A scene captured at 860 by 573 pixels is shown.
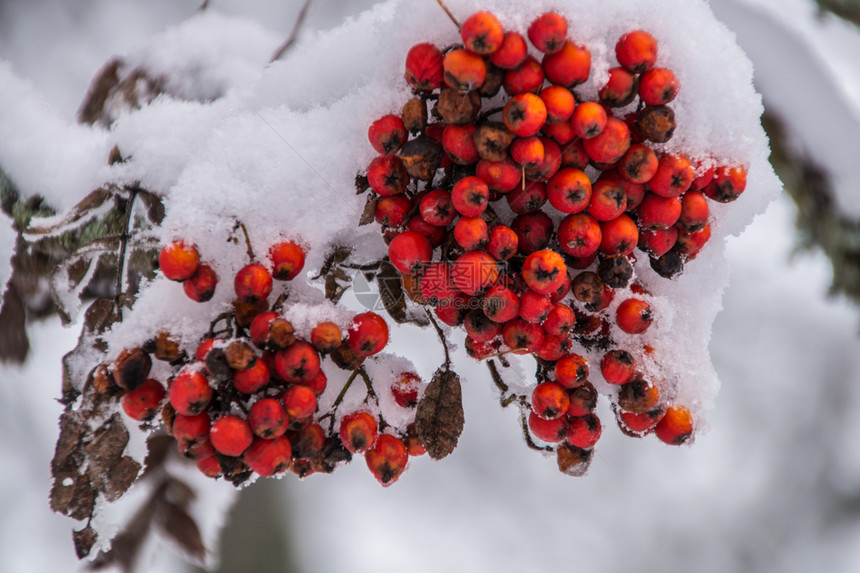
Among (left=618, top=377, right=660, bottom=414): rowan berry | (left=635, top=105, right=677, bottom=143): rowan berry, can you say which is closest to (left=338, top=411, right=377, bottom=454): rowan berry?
(left=618, top=377, right=660, bottom=414): rowan berry

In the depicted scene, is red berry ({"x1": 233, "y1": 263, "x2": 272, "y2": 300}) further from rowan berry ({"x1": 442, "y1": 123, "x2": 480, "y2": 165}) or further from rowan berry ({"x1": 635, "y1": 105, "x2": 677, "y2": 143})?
rowan berry ({"x1": 635, "y1": 105, "x2": 677, "y2": 143})

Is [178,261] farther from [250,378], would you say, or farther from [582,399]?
[582,399]

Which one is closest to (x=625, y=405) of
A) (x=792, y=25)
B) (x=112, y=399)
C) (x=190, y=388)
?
(x=190, y=388)

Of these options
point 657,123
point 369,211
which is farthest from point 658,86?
point 369,211

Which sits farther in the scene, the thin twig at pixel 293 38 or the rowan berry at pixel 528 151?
the thin twig at pixel 293 38

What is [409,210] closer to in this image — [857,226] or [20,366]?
[20,366]

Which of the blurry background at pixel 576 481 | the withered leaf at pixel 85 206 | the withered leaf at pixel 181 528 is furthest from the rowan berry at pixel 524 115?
the blurry background at pixel 576 481

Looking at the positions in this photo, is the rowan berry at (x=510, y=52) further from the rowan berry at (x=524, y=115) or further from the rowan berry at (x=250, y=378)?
the rowan berry at (x=250, y=378)
